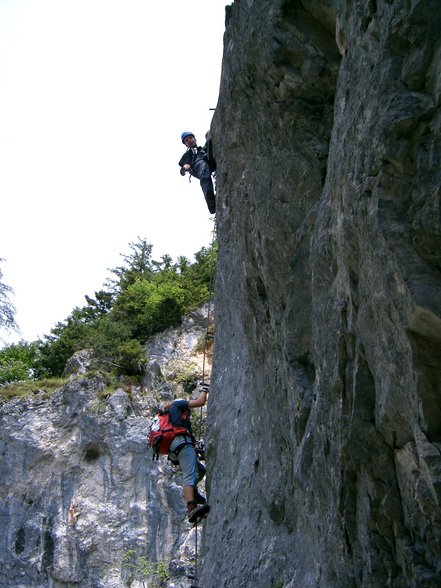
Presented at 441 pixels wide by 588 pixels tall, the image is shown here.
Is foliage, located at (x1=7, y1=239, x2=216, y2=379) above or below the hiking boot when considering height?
above

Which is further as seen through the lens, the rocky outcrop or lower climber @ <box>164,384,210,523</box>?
the rocky outcrop

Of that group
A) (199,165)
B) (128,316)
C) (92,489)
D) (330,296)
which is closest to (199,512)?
(330,296)

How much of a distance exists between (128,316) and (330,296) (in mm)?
20324

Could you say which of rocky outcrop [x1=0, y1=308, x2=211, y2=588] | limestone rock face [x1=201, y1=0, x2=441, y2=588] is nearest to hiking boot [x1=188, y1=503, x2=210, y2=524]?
limestone rock face [x1=201, y1=0, x2=441, y2=588]

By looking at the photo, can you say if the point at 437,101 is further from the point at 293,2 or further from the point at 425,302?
the point at 293,2

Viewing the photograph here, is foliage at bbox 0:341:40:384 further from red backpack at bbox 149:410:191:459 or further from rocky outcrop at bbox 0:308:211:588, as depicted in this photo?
red backpack at bbox 149:410:191:459

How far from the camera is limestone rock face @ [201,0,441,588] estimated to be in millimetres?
5062

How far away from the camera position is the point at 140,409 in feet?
73.0

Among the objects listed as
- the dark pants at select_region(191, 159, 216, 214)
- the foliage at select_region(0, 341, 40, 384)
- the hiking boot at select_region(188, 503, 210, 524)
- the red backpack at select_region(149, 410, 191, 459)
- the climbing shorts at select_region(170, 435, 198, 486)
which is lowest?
the hiking boot at select_region(188, 503, 210, 524)

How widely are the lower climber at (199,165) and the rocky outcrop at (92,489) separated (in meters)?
9.22

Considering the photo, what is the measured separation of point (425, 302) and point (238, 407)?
5564 millimetres

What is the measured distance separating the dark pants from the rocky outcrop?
9096 mm

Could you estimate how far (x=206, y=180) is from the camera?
41.6ft

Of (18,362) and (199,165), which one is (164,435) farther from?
(18,362)
